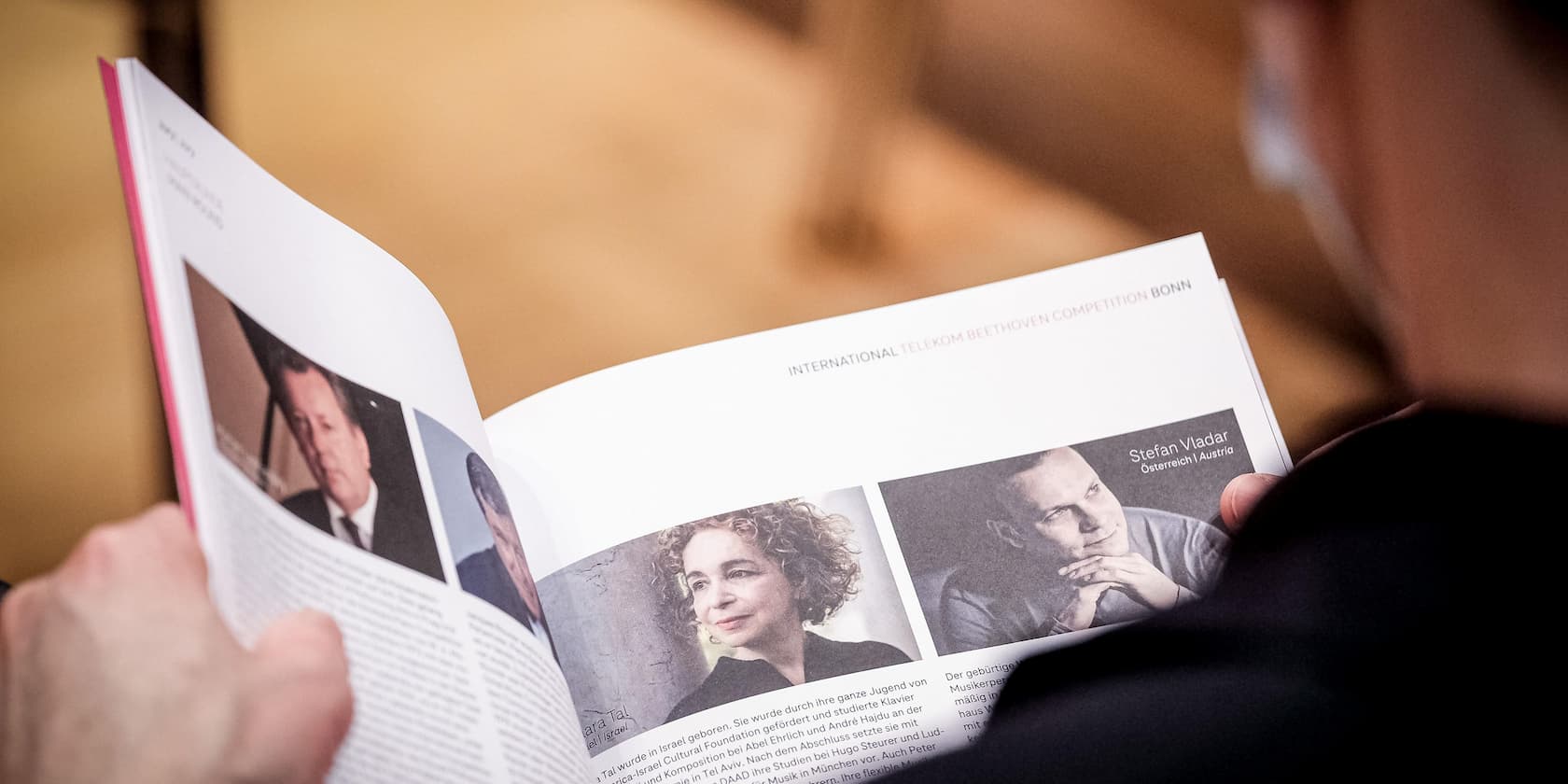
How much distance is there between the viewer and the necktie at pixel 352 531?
15.6 inches

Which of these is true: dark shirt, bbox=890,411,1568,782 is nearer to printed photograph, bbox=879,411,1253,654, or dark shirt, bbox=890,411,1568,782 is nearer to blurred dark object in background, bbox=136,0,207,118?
printed photograph, bbox=879,411,1253,654

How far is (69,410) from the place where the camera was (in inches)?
33.2

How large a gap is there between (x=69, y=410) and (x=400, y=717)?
0.62 meters

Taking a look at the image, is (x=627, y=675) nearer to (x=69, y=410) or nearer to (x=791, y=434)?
(x=791, y=434)

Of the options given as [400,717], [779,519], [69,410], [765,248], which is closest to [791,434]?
[779,519]

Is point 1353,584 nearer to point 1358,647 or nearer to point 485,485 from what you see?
point 1358,647

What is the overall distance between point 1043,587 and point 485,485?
232 mm

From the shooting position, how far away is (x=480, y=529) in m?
0.44

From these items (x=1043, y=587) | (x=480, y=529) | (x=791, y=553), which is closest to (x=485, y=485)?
(x=480, y=529)

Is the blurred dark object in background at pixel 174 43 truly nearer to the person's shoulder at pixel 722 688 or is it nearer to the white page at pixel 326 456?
the white page at pixel 326 456

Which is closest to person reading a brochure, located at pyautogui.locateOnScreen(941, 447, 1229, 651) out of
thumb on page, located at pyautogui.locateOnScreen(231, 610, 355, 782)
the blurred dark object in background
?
thumb on page, located at pyautogui.locateOnScreen(231, 610, 355, 782)

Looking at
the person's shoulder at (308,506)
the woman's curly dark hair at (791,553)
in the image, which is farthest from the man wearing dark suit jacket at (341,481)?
the woman's curly dark hair at (791,553)

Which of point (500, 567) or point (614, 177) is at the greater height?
point (614, 177)

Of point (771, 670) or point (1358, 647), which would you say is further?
point (771, 670)
